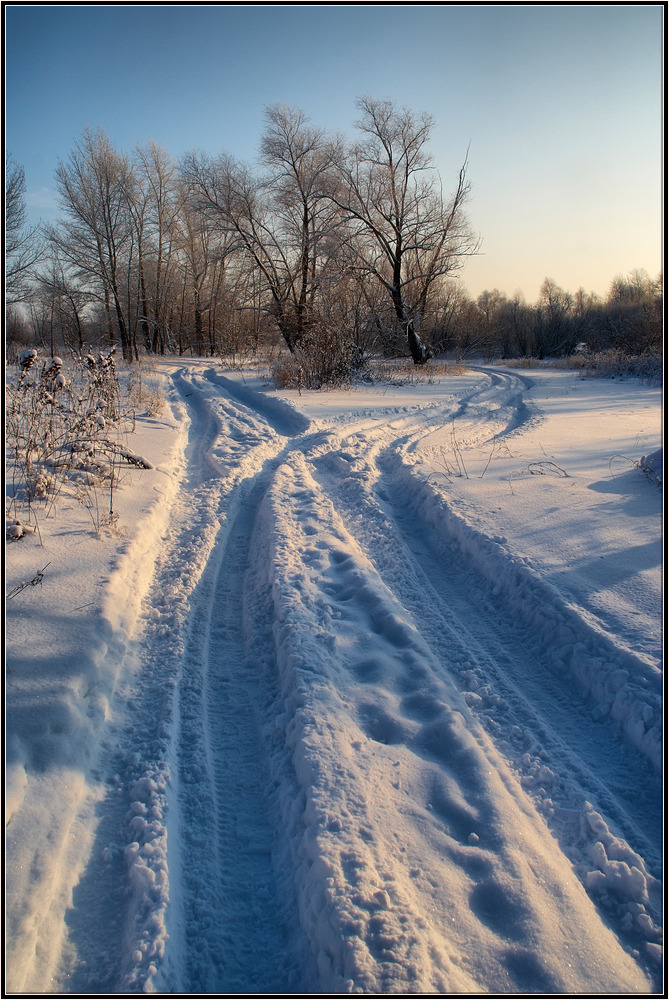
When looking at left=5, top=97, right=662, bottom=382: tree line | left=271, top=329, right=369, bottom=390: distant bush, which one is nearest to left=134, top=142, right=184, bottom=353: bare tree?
left=5, top=97, right=662, bottom=382: tree line

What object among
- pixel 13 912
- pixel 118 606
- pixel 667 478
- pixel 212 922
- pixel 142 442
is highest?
pixel 142 442

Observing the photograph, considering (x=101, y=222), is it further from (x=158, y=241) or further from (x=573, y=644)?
(x=573, y=644)

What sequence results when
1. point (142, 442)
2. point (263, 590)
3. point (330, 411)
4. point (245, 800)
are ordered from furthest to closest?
point (330, 411), point (142, 442), point (263, 590), point (245, 800)

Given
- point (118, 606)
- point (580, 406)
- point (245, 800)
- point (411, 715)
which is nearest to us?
point (245, 800)

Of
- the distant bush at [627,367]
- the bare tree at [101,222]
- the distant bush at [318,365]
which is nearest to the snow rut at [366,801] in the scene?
the distant bush at [318,365]

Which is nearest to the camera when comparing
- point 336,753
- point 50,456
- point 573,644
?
point 336,753

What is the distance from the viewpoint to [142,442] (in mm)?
7305

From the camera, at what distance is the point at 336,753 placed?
2.16 metres

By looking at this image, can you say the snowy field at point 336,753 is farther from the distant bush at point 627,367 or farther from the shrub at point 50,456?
the distant bush at point 627,367

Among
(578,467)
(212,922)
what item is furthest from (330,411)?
(212,922)

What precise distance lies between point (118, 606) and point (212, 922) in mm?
1955

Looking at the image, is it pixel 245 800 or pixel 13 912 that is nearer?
pixel 13 912

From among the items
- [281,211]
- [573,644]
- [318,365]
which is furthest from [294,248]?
[573,644]

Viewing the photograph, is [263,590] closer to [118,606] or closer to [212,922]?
[118,606]
